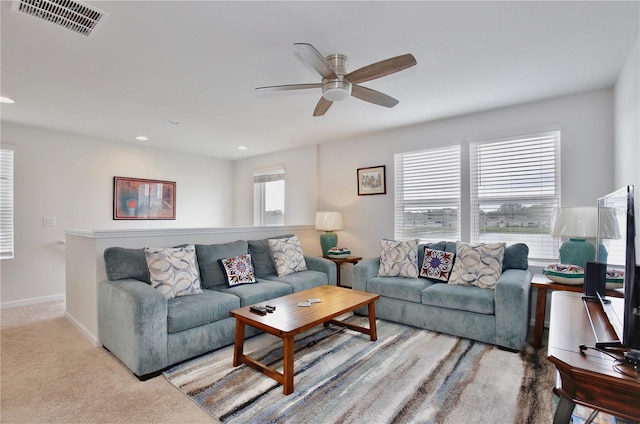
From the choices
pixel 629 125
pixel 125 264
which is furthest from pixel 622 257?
pixel 125 264

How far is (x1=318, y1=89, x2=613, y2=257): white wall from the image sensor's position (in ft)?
10.1

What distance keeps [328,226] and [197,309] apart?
2503 mm

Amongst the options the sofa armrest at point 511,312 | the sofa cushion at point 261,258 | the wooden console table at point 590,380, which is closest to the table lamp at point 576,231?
the sofa armrest at point 511,312

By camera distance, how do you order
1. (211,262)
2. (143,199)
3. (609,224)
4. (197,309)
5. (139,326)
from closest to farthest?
(609,224) < (139,326) < (197,309) < (211,262) < (143,199)

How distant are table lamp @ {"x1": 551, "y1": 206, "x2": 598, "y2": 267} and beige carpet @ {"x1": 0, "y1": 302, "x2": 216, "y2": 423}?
318 cm

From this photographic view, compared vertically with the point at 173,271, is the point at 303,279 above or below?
below

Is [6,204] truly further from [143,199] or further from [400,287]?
[400,287]

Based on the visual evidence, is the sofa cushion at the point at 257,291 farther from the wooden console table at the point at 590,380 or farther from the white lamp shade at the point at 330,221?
the wooden console table at the point at 590,380

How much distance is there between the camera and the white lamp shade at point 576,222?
271cm

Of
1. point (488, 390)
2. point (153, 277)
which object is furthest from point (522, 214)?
point (153, 277)

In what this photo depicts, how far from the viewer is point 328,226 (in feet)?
15.6

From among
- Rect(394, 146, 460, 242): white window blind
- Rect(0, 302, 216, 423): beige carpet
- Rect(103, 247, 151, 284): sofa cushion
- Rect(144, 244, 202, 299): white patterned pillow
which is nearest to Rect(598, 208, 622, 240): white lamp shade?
Rect(394, 146, 460, 242): white window blind

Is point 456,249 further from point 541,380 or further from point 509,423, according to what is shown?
point 509,423

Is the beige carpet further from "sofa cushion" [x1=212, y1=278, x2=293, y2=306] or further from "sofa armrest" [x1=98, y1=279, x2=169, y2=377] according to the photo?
"sofa cushion" [x1=212, y1=278, x2=293, y2=306]
